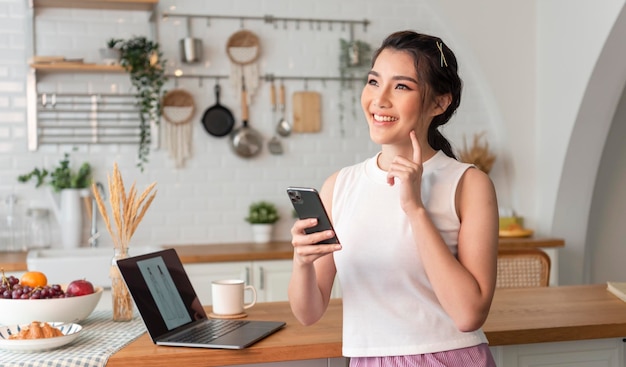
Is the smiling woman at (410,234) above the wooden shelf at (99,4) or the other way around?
the other way around

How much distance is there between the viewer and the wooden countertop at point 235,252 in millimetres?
4305

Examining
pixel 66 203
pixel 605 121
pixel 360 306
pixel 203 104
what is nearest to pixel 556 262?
pixel 605 121

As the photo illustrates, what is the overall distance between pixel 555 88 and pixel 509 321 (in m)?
3.09

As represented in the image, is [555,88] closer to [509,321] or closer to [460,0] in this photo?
[460,0]

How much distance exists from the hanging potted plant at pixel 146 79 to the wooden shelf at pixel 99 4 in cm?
20

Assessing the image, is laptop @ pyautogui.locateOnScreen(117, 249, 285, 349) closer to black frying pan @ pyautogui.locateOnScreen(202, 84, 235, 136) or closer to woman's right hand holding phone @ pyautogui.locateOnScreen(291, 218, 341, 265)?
woman's right hand holding phone @ pyautogui.locateOnScreen(291, 218, 341, 265)

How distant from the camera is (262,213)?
500cm

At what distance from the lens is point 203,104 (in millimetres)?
5039

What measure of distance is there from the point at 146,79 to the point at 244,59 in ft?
2.09

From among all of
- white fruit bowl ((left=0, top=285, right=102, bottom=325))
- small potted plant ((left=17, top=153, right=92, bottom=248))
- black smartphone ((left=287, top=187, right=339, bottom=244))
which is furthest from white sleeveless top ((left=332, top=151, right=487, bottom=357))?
small potted plant ((left=17, top=153, right=92, bottom=248))

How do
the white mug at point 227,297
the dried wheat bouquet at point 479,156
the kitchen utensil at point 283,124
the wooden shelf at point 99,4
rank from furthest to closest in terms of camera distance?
the dried wheat bouquet at point 479,156 → the kitchen utensil at point 283,124 → the wooden shelf at point 99,4 → the white mug at point 227,297

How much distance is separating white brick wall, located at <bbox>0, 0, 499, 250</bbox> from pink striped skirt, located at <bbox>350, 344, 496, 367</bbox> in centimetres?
333

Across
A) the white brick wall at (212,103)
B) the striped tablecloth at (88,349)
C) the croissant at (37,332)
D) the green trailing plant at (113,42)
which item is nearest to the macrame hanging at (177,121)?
the white brick wall at (212,103)

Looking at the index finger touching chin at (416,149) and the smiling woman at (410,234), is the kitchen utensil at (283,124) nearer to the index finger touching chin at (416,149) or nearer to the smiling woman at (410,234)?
the smiling woman at (410,234)
